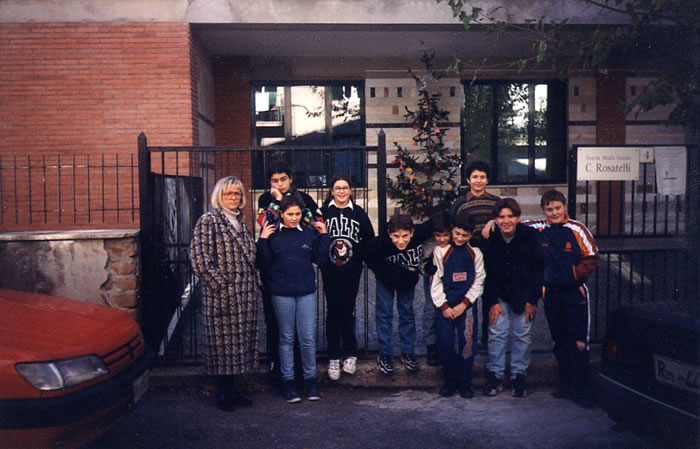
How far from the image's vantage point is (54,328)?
3.73 m

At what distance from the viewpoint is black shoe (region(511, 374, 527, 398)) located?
17.0 ft

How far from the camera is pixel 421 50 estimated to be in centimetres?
1130

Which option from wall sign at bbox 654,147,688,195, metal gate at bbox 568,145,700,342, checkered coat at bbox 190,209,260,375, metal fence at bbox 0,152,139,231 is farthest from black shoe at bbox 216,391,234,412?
metal fence at bbox 0,152,139,231

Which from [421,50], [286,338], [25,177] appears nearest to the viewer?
[286,338]

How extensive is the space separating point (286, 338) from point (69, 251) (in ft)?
7.15

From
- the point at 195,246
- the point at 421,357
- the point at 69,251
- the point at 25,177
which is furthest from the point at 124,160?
the point at 421,357

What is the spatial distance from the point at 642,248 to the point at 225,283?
4.52m

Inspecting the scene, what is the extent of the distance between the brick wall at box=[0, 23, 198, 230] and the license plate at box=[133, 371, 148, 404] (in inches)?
208

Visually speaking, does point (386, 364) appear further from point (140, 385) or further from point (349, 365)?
point (140, 385)

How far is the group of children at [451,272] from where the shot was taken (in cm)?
499

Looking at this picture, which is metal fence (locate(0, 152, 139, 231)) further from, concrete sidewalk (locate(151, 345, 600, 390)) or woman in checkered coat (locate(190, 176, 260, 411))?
woman in checkered coat (locate(190, 176, 260, 411))

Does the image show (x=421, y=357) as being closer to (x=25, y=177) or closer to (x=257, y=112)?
(x=25, y=177)

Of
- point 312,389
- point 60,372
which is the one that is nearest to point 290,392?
point 312,389

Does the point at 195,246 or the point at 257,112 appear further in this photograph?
the point at 257,112
